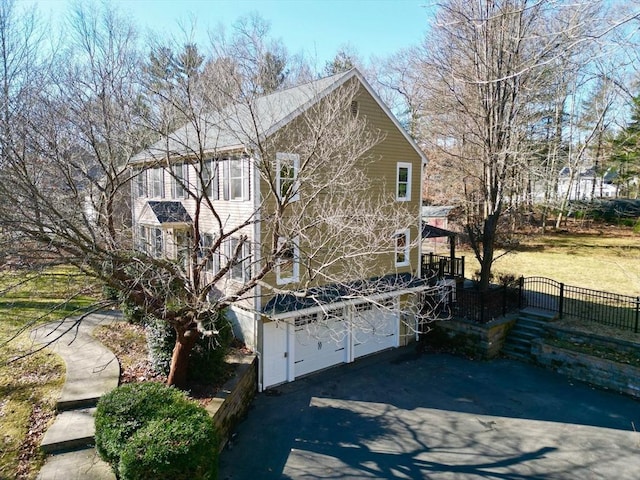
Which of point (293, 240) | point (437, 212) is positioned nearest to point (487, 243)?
point (437, 212)

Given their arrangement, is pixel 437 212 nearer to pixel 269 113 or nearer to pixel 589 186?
pixel 269 113

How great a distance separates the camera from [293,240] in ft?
36.5

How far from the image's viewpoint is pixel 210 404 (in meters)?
9.70

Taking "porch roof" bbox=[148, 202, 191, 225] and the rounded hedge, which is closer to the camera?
the rounded hedge

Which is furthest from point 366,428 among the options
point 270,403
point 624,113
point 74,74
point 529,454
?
point 624,113

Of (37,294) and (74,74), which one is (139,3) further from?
(37,294)

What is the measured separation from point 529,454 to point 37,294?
16815 mm

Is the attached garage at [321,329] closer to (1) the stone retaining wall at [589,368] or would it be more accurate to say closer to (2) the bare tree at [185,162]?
(2) the bare tree at [185,162]

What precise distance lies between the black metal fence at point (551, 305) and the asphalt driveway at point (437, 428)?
253 cm

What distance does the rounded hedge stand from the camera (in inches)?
274

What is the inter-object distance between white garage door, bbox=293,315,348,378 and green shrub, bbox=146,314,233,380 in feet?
10.9

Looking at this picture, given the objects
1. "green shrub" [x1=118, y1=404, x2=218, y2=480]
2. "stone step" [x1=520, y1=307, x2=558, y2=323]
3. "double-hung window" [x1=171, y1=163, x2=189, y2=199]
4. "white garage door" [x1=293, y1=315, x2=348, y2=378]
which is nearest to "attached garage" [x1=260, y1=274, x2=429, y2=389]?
"white garage door" [x1=293, y1=315, x2=348, y2=378]

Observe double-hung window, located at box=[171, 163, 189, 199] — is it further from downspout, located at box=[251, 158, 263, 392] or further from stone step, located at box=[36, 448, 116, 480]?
stone step, located at box=[36, 448, 116, 480]

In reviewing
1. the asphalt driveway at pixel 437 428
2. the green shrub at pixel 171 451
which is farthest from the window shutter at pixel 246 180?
the green shrub at pixel 171 451
